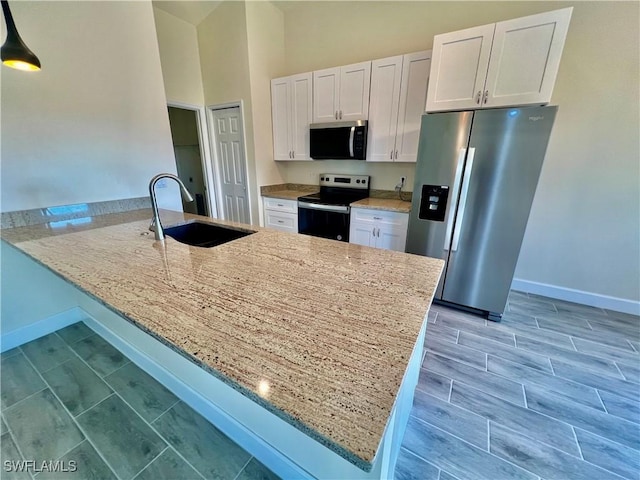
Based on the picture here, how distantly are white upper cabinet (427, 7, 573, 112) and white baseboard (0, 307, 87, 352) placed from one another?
11.9 feet

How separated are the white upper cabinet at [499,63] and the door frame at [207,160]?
3101mm

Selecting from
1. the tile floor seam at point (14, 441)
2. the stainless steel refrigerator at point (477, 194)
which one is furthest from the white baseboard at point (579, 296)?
the tile floor seam at point (14, 441)

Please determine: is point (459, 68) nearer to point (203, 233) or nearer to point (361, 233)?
point (361, 233)

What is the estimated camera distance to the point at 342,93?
2920mm

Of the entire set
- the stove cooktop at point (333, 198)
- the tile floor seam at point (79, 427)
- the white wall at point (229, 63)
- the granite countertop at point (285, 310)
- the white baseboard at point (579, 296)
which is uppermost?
the white wall at point (229, 63)

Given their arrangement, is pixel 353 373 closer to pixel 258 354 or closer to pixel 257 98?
pixel 258 354

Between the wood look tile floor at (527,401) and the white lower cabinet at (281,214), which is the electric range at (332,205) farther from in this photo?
the wood look tile floor at (527,401)

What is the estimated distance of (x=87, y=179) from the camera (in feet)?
6.77

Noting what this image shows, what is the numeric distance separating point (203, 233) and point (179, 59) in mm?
2839

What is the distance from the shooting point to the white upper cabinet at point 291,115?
3.17 m

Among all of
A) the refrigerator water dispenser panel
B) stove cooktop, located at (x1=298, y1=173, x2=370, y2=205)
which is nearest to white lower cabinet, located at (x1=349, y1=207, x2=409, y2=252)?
the refrigerator water dispenser panel

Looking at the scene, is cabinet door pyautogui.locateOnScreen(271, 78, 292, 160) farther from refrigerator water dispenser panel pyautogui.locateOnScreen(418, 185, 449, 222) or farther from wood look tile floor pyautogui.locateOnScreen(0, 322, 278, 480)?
wood look tile floor pyautogui.locateOnScreen(0, 322, 278, 480)

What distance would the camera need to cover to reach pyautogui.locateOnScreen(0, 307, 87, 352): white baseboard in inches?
75.7

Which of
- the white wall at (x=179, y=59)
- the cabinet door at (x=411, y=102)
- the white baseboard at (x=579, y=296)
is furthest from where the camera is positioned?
the white wall at (x=179, y=59)
